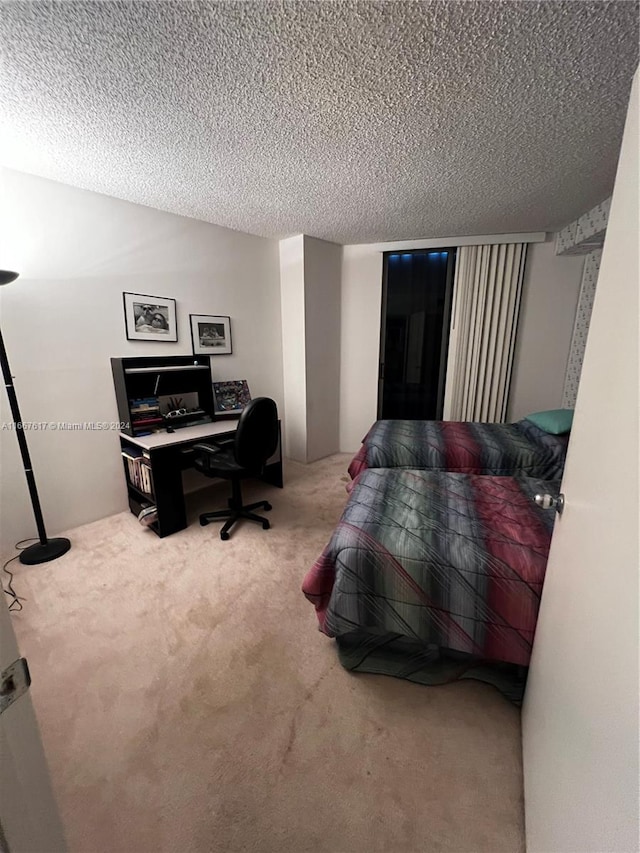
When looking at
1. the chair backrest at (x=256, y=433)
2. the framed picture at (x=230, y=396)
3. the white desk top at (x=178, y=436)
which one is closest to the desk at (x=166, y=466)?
the white desk top at (x=178, y=436)

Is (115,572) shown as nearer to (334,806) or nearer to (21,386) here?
(21,386)

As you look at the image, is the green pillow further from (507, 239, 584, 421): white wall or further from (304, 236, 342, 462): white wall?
(304, 236, 342, 462): white wall

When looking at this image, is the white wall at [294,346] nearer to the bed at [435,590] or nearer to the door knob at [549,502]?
the bed at [435,590]

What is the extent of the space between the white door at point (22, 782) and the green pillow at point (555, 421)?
308 centimetres

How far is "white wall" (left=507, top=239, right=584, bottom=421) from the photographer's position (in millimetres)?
3371

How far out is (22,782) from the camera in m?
0.50

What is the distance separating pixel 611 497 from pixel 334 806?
1280 millimetres

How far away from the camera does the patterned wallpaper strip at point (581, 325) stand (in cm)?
314

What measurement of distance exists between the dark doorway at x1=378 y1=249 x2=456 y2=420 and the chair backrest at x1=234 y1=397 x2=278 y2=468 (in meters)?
2.03

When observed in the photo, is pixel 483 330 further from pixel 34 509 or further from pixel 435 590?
pixel 34 509

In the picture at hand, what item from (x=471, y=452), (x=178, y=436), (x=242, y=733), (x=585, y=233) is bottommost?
(x=242, y=733)

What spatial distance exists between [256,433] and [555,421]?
2.34 m

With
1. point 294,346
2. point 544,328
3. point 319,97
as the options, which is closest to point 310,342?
point 294,346

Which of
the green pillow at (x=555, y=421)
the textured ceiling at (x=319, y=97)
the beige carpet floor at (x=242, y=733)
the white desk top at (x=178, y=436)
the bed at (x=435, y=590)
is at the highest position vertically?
the textured ceiling at (x=319, y=97)
